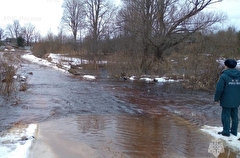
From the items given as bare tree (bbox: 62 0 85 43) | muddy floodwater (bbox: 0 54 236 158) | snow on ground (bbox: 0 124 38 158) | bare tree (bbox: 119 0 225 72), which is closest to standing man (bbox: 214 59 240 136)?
muddy floodwater (bbox: 0 54 236 158)

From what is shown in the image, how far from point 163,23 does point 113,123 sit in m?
18.8

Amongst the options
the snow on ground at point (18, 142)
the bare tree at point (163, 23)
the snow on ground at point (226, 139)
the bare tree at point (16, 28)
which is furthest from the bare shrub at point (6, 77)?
the bare tree at point (16, 28)

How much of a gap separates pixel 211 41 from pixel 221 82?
11.9 meters

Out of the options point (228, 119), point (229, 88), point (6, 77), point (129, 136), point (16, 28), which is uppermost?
point (16, 28)

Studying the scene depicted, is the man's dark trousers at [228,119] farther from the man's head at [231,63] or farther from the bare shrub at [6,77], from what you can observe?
the bare shrub at [6,77]

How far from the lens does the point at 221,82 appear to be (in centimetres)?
638

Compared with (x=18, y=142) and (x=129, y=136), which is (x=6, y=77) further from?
(x=129, y=136)

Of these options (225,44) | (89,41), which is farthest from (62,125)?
(89,41)

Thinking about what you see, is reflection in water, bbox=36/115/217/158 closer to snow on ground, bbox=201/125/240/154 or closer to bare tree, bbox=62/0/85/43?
snow on ground, bbox=201/125/240/154

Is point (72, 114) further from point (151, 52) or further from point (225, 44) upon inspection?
point (151, 52)

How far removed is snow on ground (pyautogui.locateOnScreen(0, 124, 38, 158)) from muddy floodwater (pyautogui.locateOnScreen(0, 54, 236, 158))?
17cm

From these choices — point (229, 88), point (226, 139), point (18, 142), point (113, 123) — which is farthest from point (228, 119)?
point (18, 142)

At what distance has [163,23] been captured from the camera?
24.9m

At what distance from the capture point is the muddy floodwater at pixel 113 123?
18.6 ft
